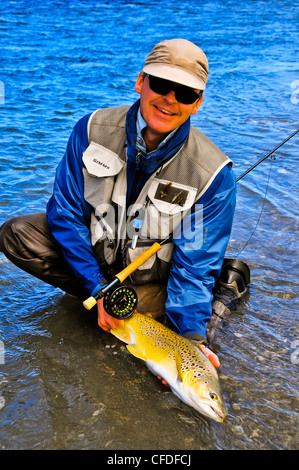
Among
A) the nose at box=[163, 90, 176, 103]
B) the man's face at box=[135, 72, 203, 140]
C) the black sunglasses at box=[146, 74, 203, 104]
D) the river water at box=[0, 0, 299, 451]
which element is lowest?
the river water at box=[0, 0, 299, 451]

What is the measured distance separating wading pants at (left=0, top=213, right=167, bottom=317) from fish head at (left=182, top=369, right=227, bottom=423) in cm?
92

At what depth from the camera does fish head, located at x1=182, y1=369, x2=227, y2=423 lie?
103 inches

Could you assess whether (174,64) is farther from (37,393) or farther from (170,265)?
(37,393)

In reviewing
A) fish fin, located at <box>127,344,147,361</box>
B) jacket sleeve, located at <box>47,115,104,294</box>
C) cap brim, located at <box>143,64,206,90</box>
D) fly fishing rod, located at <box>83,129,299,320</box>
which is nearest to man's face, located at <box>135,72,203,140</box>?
cap brim, located at <box>143,64,206,90</box>

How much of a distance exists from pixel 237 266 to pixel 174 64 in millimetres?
1679

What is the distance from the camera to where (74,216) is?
338 cm

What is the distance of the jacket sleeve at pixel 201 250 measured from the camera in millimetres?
3172

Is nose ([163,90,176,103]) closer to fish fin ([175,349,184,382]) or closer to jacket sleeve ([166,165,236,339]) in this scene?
jacket sleeve ([166,165,236,339])

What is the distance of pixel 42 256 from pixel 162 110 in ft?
4.15

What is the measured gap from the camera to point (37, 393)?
2.94 m

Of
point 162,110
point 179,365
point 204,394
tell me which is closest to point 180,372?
point 179,365

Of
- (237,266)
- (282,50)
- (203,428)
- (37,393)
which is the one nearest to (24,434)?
(37,393)

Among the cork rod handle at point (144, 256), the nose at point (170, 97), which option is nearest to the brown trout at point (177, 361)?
the cork rod handle at point (144, 256)

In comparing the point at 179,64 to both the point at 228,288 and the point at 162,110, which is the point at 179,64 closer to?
the point at 162,110
